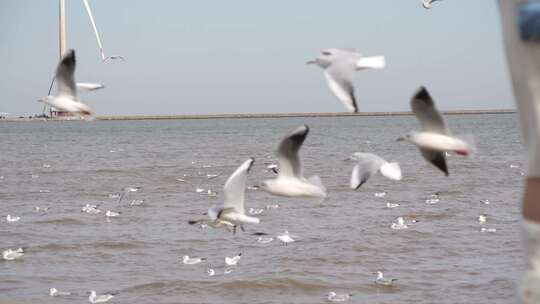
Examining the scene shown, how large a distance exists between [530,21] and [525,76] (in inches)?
4.8

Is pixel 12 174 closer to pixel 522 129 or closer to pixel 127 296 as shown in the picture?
pixel 127 296

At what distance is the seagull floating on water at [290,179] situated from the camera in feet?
10.9

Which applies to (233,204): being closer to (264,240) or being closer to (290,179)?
(290,179)

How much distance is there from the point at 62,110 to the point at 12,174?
2985cm

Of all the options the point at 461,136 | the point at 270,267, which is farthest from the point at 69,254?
the point at 461,136

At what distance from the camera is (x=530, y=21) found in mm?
1604

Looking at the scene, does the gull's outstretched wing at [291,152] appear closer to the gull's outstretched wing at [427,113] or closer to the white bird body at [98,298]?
the gull's outstretched wing at [427,113]

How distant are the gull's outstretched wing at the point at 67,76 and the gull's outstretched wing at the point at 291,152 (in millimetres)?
798

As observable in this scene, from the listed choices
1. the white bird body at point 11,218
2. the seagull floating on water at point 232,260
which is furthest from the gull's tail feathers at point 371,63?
the white bird body at point 11,218

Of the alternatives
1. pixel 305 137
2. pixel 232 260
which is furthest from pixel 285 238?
pixel 305 137

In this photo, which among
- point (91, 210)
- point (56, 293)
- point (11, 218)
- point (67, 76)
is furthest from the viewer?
point (91, 210)

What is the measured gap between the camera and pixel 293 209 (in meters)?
18.9

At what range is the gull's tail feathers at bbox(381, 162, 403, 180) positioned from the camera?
3.46 metres

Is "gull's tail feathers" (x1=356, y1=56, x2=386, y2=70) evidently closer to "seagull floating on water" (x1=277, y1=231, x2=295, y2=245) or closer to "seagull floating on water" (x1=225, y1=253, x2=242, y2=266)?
"seagull floating on water" (x1=225, y1=253, x2=242, y2=266)
